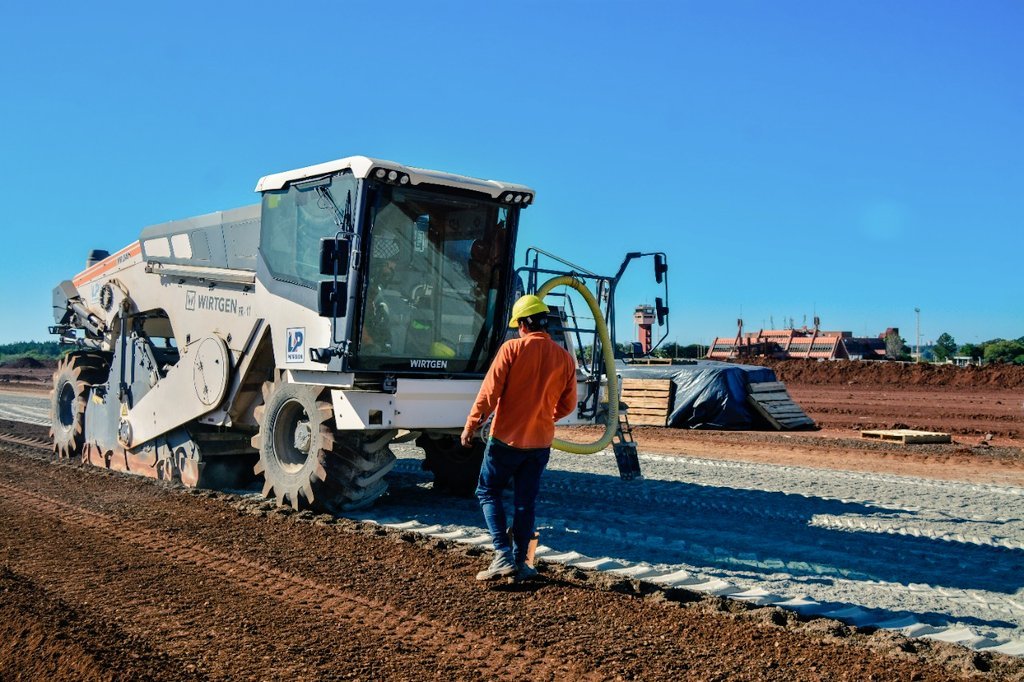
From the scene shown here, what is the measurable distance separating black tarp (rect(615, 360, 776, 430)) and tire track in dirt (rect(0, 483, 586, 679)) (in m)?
14.6

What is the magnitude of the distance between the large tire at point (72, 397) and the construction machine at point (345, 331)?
2482 mm

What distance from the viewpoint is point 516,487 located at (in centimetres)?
601

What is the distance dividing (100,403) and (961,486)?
1132 cm

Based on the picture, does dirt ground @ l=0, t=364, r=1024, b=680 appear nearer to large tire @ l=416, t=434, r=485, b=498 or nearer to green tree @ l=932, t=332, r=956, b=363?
large tire @ l=416, t=434, r=485, b=498

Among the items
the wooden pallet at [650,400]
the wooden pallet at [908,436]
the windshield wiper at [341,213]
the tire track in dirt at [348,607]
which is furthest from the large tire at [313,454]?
the wooden pallet at [650,400]

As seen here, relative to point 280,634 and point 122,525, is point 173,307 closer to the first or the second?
point 122,525

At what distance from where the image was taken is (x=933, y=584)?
20.7ft

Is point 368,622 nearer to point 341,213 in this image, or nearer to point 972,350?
point 341,213

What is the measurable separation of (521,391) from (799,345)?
126 feet

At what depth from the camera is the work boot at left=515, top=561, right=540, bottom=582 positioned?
5797 mm

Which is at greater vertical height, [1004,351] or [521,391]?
[1004,351]

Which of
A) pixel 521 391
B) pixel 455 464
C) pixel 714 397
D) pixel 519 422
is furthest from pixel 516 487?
pixel 714 397

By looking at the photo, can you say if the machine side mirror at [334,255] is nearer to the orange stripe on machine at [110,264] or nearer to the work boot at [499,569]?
the work boot at [499,569]

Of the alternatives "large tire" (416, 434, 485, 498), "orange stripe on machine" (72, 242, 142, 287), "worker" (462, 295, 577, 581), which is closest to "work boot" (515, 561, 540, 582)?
"worker" (462, 295, 577, 581)
